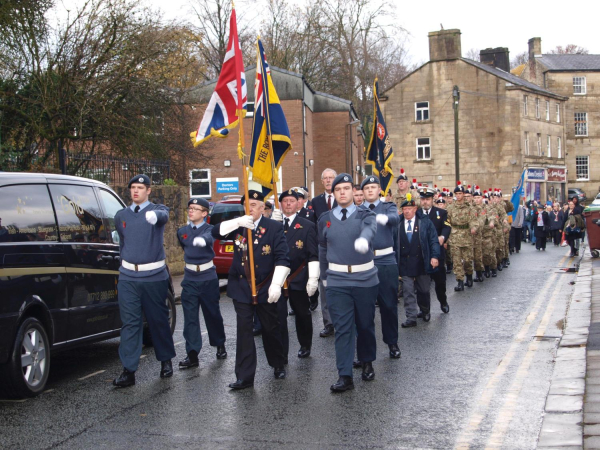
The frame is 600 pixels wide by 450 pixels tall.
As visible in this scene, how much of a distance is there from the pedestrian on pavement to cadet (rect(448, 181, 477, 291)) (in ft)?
13.9

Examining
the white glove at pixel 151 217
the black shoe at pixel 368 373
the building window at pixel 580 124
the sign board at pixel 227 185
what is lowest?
the black shoe at pixel 368 373

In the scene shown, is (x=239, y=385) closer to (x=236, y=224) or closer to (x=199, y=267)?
(x=236, y=224)

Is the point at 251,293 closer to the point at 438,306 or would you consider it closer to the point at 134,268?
→ the point at 134,268

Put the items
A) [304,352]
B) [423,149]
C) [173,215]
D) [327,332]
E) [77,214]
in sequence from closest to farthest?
[77,214] → [304,352] → [327,332] → [173,215] → [423,149]

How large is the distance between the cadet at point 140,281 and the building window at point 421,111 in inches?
1942

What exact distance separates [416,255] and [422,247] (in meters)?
0.15

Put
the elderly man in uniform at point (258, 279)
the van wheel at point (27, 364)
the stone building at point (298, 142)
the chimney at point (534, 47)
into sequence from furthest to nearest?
the chimney at point (534, 47), the stone building at point (298, 142), the elderly man in uniform at point (258, 279), the van wheel at point (27, 364)

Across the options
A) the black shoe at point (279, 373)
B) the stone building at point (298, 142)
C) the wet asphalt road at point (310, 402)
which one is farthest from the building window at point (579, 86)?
the black shoe at point (279, 373)

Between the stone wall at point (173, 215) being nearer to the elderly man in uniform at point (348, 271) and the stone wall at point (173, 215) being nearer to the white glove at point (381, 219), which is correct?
the white glove at point (381, 219)

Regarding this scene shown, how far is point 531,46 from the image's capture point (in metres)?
71.4

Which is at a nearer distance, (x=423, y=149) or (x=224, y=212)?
(x=224, y=212)

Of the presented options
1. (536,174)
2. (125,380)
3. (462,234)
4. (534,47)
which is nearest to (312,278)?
(125,380)

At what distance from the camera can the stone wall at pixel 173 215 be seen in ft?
62.2

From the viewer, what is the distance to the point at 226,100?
8508mm
